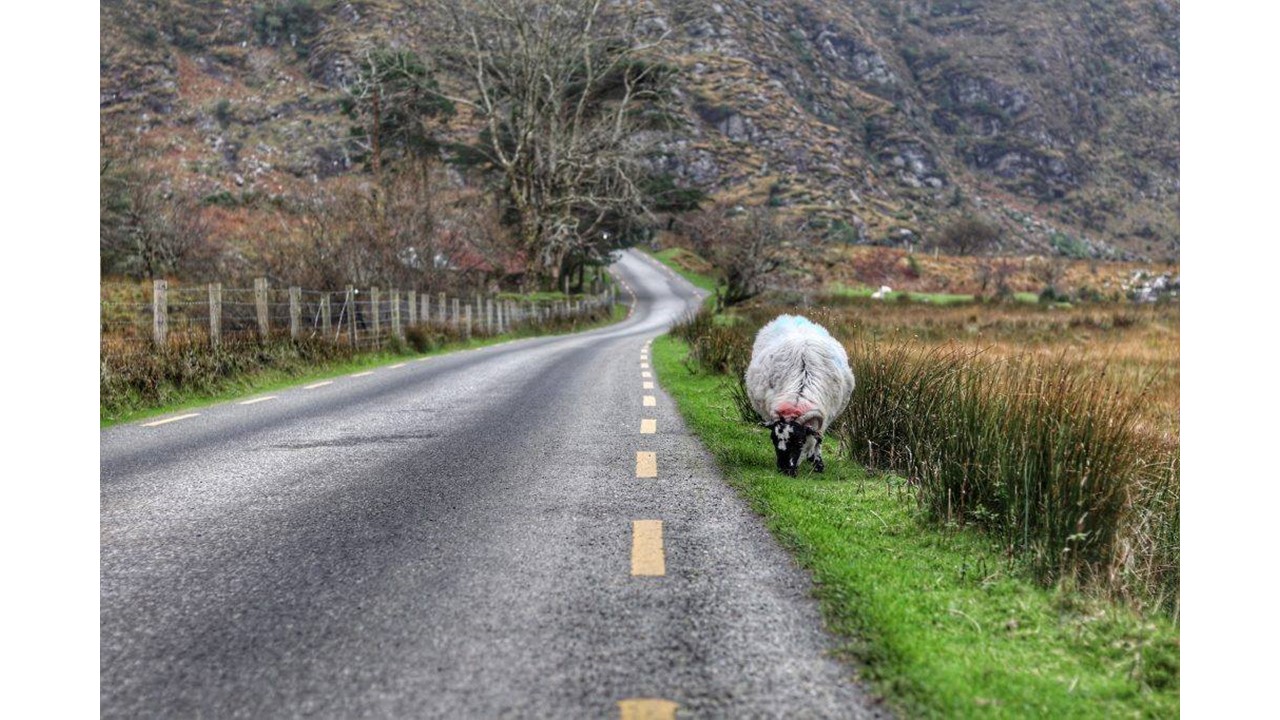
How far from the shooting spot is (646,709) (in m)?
2.67

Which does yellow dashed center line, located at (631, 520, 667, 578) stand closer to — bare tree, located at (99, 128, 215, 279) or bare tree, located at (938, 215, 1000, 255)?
bare tree, located at (99, 128, 215, 279)

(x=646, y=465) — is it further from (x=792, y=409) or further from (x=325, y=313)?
(x=325, y=313)

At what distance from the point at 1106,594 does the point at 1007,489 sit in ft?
3.40

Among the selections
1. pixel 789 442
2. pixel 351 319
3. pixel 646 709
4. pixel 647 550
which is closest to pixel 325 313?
pixel 351 319

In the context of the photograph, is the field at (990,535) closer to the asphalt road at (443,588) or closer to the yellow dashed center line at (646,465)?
the asphalt road at (443,588)

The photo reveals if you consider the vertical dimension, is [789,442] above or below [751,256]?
below

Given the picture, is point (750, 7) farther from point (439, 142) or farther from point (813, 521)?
point (813, 521)

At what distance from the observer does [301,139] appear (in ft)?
246

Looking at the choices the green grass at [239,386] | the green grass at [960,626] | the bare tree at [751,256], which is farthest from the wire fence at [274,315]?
the bare tree at [751,256]

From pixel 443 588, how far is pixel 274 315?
598 inches

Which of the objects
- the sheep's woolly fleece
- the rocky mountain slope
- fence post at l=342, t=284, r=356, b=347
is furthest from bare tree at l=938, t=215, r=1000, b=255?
the sheep's woolly fleece

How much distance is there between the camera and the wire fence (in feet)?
43.4

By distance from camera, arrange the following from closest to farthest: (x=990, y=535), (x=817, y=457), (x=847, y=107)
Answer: (x=990, y=535), (x=817, y=457), (x=847, y=107)
